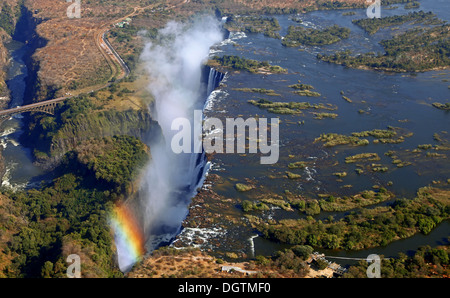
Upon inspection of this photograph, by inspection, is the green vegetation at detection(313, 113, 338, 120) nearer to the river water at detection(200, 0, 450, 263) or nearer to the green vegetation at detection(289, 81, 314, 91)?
the river water at detection(200, 0, 450, 263)

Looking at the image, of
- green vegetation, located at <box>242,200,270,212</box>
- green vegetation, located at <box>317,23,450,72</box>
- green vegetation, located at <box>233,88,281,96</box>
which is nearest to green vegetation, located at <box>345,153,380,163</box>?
green vegetation, located at <box>242,200,270,212</box>

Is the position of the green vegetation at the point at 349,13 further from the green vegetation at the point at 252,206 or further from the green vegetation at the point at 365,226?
the green vegetation at the point at 252,206

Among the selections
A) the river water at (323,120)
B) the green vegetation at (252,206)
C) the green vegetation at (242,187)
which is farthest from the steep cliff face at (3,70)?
the green vegetation at (252,206)

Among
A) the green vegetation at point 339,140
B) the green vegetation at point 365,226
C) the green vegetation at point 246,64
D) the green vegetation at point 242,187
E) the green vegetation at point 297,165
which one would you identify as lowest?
the green vegetation at point 365,226

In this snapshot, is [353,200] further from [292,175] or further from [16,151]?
[16,151]

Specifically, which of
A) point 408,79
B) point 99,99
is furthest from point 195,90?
point 408,79

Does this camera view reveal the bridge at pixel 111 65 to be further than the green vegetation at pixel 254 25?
No

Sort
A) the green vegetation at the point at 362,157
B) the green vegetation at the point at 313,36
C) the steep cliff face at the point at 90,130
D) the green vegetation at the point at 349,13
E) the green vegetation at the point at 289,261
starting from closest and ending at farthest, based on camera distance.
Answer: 1. the green vegetation at the point at 289,261
2. the green vegetation at the point at 362,157
3. the steep cliff face at the point at 90,130
4. the green vegetation at the point at 313,36
5. the green vegetation at the point at 349,13
